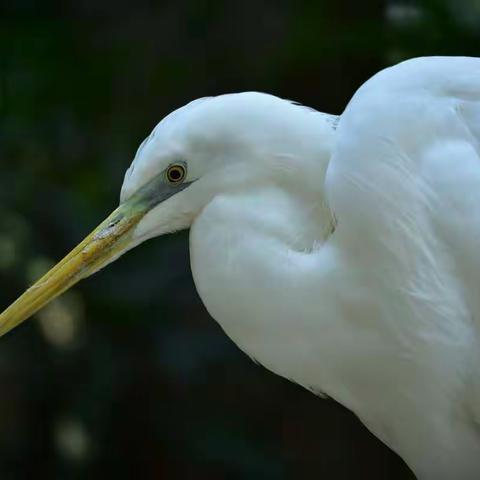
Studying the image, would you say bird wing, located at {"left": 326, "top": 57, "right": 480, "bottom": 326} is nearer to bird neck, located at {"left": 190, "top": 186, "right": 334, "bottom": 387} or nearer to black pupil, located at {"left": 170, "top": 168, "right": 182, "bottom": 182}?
bird neck, located at {"left": 190, "top": 186, "right": 334, "bottom": 387}

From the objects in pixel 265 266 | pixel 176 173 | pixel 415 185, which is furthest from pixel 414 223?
pixel 176 173

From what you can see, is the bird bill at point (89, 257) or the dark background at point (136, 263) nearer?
the bird bill at point (89, 257)

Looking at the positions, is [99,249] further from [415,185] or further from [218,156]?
[415,185]

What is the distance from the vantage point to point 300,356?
1.42 metres

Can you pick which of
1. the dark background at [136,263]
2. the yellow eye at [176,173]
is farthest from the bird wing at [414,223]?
the dark background at [136,263]

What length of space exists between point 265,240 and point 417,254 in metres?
0.18

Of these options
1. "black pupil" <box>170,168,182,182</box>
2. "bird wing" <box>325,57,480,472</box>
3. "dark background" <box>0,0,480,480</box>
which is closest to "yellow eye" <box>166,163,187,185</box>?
"black pupil" <box>170,168,182,182</box>

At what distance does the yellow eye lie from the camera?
55.5 inches

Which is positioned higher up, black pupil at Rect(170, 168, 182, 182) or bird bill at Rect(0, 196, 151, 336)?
black pupil at Rect(170, 168, 182, 182)

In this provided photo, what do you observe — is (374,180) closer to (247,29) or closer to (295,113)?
(295,113)

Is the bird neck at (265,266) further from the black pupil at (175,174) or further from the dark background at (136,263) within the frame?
the dark background at (136,263)

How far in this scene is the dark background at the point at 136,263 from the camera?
97.1 inches

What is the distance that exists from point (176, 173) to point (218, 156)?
6cm

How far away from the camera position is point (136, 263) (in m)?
2.46
